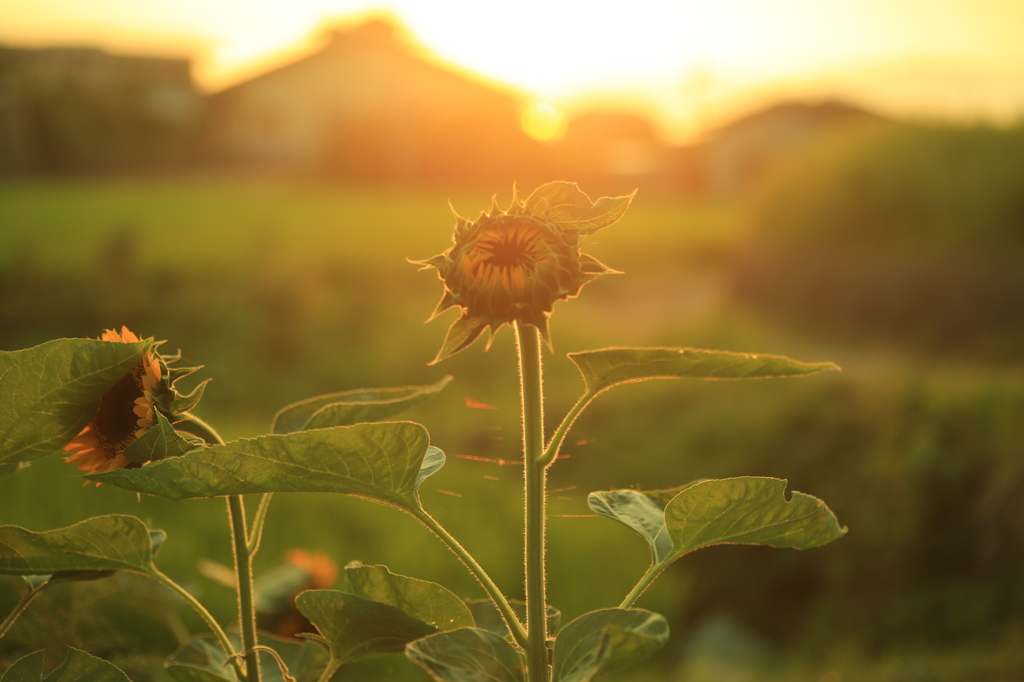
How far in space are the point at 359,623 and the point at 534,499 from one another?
57 millimetres

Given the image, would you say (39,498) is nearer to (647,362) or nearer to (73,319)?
(647,362)

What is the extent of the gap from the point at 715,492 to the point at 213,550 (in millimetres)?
1194

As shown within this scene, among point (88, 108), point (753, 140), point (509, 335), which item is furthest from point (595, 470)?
point (753, 140)

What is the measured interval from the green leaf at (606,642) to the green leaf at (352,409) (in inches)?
3.4

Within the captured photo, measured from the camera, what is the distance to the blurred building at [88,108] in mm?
3850

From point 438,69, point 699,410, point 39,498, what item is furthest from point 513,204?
point 438,69

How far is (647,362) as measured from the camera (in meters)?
0.23

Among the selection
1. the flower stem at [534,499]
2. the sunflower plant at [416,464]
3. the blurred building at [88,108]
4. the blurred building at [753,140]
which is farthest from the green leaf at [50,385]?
the blurred building at [753,140]

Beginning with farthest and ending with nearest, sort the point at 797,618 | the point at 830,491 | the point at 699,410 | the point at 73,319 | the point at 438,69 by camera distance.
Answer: the point at 438,69, the point at 73,319, the point at 699,410, the point at 830,491, the point at 797,618

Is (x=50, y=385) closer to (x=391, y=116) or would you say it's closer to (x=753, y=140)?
(x=391, y=116)

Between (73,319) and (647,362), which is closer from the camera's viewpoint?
(647,362)

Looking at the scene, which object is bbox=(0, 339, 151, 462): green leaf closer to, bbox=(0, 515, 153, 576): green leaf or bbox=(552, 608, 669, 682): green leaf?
bbox=(0, 515, 153, 576): green leaf

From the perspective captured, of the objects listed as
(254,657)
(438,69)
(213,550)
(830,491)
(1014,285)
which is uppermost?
(438,69)

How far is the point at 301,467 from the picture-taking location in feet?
0.68
